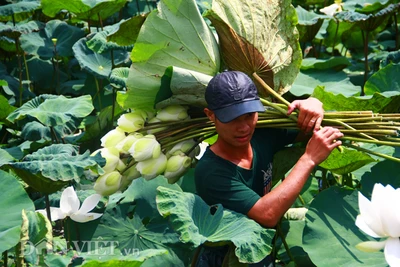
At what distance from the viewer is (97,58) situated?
3.56m

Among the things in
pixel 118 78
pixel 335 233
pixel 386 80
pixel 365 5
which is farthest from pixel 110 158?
pixel 365 5

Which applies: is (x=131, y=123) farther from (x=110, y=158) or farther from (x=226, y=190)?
(x=226, y=190)

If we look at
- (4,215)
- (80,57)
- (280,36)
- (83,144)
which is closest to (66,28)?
(80,57)

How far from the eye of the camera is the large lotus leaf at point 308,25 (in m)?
3.62

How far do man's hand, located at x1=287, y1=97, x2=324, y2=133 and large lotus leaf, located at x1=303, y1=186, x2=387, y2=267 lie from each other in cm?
26

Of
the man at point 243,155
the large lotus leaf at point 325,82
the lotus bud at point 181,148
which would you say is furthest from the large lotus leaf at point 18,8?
the man at point 243,155

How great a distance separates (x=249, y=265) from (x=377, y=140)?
49 cm

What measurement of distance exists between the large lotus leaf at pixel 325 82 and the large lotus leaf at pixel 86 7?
41.0 inches

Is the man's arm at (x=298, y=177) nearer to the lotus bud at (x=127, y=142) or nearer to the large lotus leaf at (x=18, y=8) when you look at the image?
the lotus bud at (x=127, y=142)

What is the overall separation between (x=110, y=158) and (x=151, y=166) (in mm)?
114

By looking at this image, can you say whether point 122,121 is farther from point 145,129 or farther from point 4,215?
point 4,215

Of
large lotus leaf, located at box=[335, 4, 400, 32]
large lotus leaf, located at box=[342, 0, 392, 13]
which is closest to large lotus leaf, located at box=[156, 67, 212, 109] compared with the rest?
large lotus leaf, located at box=[335, 4, 400, 32]

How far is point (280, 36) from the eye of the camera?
2.16 metres

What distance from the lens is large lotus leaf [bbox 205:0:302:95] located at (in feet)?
6.74
